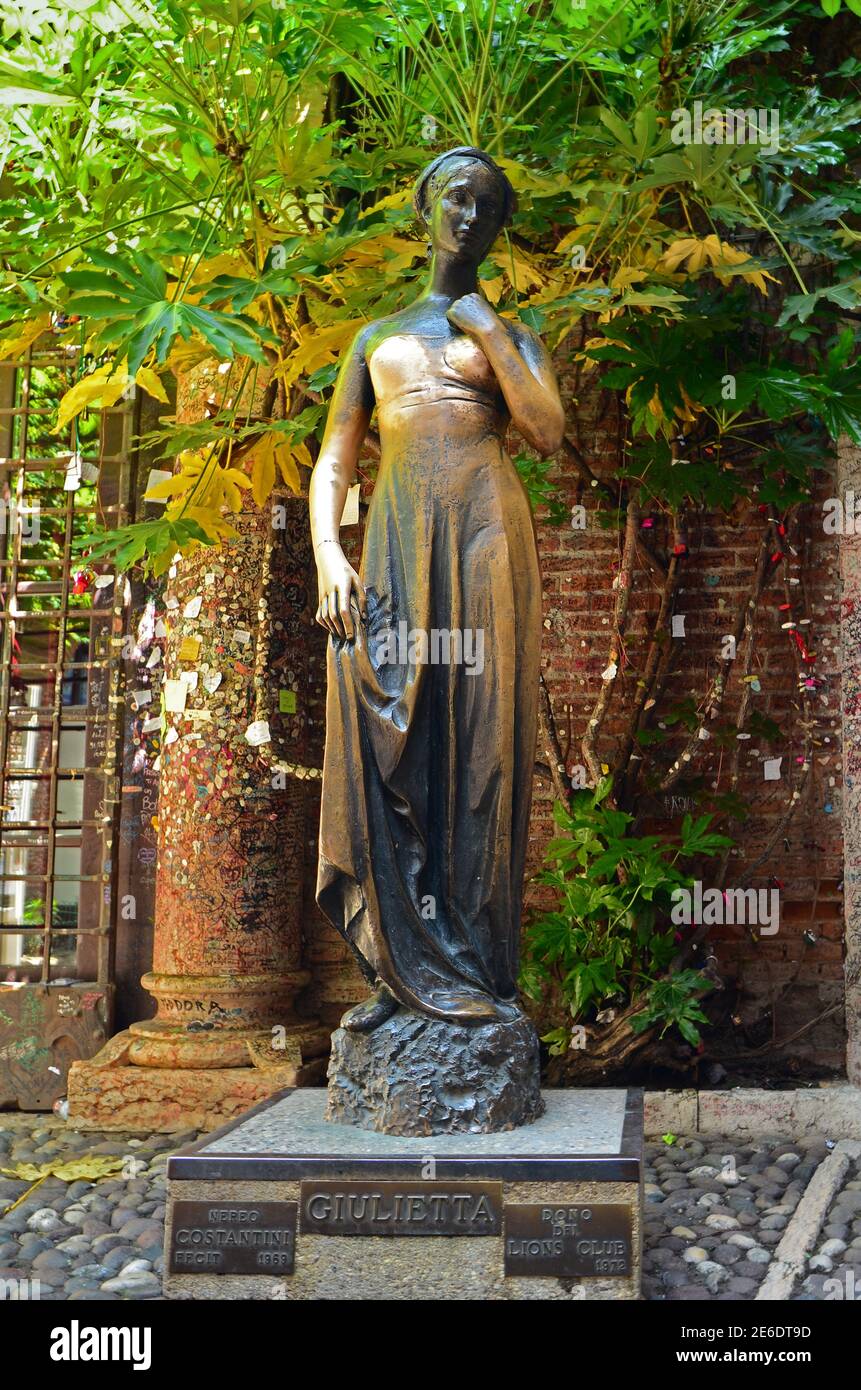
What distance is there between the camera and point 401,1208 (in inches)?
107

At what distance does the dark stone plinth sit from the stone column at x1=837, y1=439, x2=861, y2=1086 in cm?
192

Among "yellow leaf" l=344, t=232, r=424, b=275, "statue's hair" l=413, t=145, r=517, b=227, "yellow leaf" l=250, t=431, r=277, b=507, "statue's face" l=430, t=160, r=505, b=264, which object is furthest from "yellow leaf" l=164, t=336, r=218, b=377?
"statue's face" l=430, t=160, r=505, b=264

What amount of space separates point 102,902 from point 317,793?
967 millimetres

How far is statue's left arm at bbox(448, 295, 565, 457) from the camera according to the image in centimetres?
320

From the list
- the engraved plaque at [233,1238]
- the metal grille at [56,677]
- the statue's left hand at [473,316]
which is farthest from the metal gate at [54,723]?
the engraved plaque at [233,1238]

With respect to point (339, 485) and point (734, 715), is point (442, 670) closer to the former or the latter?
point (339, 485)

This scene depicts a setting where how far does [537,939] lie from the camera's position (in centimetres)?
484

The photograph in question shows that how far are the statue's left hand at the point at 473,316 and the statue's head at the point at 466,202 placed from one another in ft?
0.48

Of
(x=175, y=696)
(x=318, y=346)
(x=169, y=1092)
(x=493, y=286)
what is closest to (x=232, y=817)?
(x=175, y=696)

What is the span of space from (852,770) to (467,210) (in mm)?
2513

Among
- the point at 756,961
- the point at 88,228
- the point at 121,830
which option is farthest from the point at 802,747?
the point at 88,228

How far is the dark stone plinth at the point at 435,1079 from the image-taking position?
10.1ft

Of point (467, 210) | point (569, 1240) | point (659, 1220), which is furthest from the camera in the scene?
point (659, 1220)

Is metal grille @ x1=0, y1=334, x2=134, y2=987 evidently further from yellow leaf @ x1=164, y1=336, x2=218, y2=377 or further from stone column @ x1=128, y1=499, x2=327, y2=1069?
yellow leaf @ x1=164, y1=336, x2=218, y2=377
